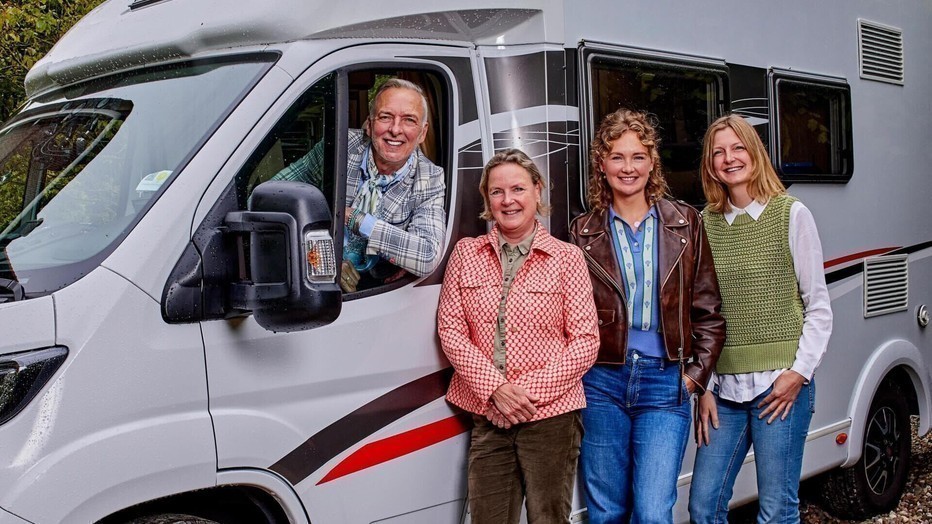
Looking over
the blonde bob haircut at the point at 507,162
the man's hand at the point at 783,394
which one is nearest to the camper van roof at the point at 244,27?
the blonde bob haircut at the point at 507,162

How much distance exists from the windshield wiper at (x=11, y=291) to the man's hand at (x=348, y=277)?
1018mm

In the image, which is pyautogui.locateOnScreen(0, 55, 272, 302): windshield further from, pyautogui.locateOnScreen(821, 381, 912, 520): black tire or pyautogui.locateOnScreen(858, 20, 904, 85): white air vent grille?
pyautogui.locateOnScreen(821, 381, 912, 520): black tire

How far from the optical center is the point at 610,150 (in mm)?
4016

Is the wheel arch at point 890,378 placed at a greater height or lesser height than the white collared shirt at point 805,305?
lesser

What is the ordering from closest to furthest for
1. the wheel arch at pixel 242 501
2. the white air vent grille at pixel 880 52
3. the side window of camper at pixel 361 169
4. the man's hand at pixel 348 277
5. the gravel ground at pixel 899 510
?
1. the wheel arch at pixel 242 501
2. the side window of camper at pixel 361 169
3. the man's hand at pixel 348 277
4. the white air vent grille at pixel 880 52
5. the gravel ground at pixel 899 510

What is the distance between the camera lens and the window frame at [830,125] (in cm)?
520

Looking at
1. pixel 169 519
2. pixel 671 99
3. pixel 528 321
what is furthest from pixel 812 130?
pixel 169 519

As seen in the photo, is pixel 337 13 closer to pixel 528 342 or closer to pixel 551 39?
pixel 551 39

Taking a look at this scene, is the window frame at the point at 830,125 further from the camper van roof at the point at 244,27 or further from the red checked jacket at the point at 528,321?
the red checked jacket at the point at 528,321

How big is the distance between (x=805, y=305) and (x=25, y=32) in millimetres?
6494

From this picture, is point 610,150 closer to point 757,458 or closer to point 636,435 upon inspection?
point 636,435

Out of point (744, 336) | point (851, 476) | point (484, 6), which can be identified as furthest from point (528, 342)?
point (851, 476)

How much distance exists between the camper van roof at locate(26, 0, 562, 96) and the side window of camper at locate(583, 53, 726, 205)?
13.6 inches

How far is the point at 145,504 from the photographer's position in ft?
10.2
